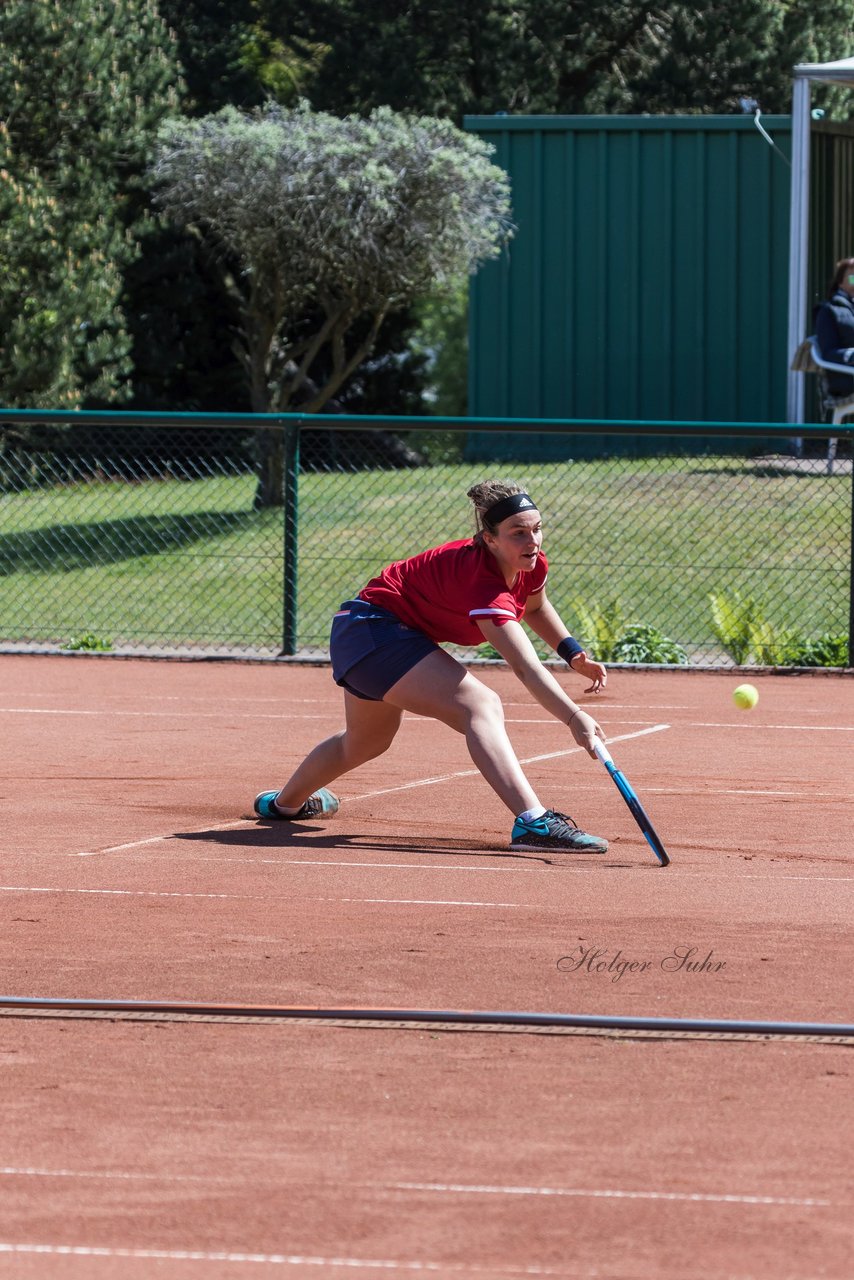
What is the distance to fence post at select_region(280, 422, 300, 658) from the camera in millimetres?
13906

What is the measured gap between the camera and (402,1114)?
4.28 meters

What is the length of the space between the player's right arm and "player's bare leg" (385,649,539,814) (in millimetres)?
222

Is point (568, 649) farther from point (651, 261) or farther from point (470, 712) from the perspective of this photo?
point (651, 261)

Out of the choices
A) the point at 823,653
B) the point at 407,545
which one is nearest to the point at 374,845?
the point at 823,653

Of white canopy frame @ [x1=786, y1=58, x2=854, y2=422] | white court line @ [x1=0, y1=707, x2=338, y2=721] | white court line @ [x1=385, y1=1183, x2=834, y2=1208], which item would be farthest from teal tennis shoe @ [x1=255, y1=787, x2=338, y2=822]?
white canopy frame @ [x1=786, y1=58, x2=854, y2=422]

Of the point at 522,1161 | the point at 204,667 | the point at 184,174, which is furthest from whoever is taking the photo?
the point at 184,174

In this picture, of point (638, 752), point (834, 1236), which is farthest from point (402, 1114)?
point (638, 752)

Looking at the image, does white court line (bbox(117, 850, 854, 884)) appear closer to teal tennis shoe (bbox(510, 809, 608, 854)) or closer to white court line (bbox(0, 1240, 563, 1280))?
teal tennis shoe (bbox(510, 809, 608, 854))

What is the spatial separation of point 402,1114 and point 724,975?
1.46 metres

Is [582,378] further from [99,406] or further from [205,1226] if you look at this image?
[205,1226]

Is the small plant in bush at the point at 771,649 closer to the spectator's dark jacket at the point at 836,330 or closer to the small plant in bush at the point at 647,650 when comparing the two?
the small plant in bush at the point at 647,650

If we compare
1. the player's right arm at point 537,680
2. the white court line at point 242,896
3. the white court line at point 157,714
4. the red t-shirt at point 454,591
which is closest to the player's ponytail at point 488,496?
the red t-shirt at point 454,591

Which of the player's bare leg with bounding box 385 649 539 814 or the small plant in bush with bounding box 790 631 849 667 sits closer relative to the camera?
the player's bare leg with bounding box 385 649 539 814

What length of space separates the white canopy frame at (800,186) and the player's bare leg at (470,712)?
11776 mm
